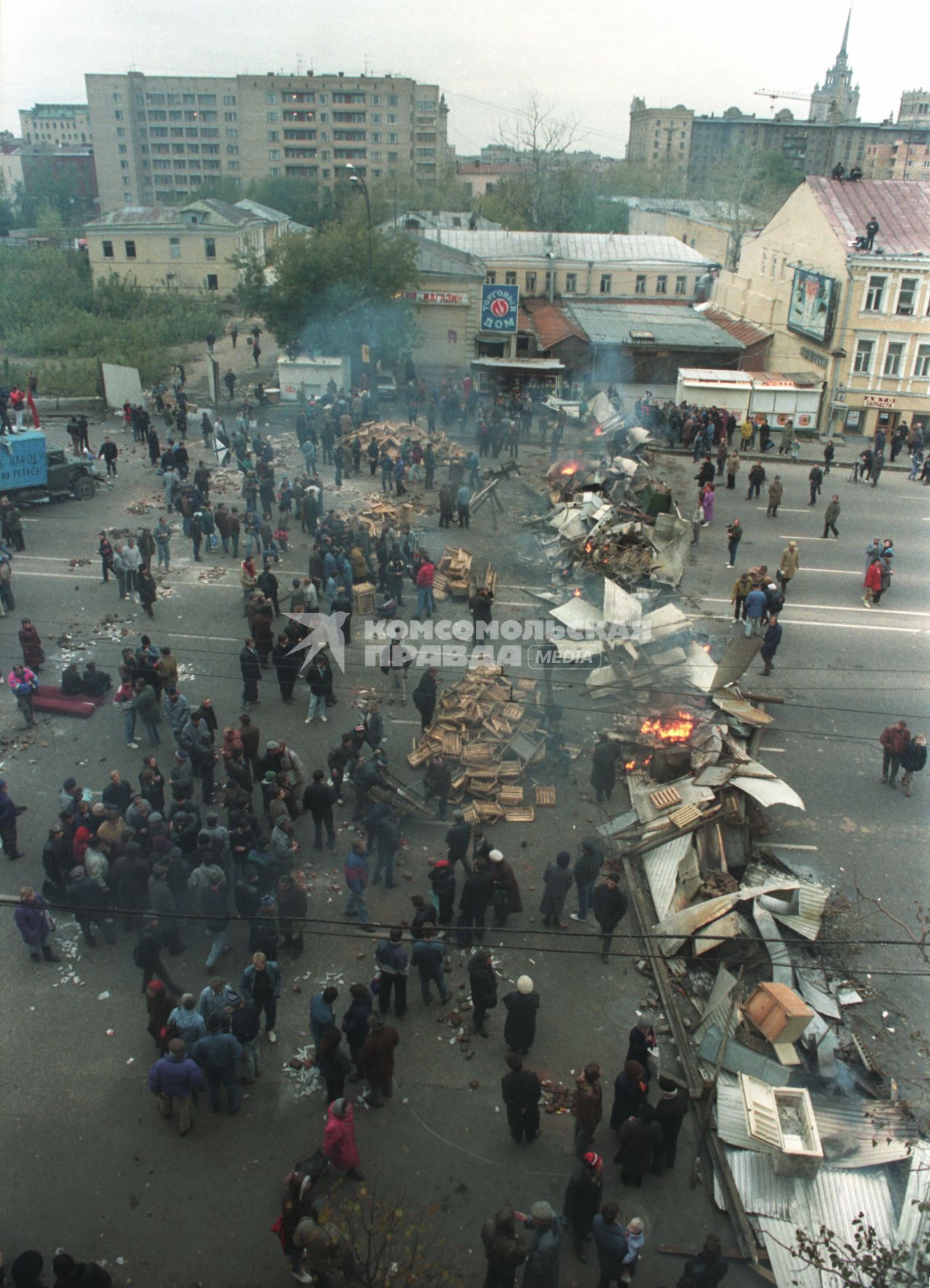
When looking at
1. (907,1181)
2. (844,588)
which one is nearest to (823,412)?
(844,588)

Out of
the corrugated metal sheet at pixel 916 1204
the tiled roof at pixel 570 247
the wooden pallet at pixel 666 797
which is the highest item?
the tiled roof at pixel 570 247

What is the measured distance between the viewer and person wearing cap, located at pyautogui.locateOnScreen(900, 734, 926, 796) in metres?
13.0

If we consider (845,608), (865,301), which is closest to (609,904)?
(845,608)

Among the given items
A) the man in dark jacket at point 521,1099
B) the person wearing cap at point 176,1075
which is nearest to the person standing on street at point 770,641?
the man in dark jacket at point 521,1099

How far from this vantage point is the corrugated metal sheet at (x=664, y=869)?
10656 mm

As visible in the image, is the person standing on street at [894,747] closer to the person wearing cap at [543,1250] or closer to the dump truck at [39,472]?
the person wearing cap at [543,1250]

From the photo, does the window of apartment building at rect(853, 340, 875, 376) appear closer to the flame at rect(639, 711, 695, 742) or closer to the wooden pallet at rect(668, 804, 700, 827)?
the flame at rect(639, 711, 695, 742)

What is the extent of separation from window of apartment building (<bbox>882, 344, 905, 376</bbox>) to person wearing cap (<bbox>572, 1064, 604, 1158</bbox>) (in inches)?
1292

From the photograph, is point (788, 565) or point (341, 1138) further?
point (788, 565)

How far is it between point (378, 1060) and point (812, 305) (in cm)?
3520

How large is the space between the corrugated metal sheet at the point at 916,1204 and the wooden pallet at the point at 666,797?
4855mm

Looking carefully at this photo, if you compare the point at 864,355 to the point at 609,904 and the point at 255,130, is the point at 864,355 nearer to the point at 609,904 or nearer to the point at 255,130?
the point at 609,904

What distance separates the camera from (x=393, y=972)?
29.8 ft

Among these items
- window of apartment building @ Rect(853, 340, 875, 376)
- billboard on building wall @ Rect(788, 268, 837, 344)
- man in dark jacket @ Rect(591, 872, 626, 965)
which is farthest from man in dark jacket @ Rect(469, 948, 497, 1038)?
billboard on building wall @ Rect(788, 268, 837, 344)
